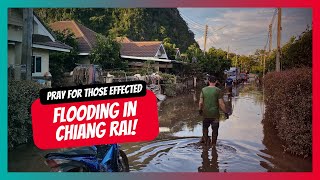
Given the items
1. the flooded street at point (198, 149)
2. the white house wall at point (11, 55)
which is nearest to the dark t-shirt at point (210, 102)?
the flooded street at point (198, 149)

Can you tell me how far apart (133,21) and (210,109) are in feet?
5.83

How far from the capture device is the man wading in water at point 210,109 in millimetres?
7480

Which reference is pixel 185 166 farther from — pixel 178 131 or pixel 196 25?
pixel 196 25

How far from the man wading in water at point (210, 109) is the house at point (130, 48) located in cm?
77

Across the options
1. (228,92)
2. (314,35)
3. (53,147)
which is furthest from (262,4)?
(53,147)

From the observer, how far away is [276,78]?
898cm

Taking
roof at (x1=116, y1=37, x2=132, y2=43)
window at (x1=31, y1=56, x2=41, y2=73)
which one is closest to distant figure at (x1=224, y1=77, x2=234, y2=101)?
roof at (x1=116, y1=37, x2=132, y2=43)

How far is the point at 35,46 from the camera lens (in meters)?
7.63

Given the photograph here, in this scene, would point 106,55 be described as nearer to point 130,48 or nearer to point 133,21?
point 130,48

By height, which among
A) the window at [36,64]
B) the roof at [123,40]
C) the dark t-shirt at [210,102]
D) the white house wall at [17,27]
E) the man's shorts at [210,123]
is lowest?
the man's shorts at [210,123]

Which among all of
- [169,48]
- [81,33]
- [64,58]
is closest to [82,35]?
[81,33]

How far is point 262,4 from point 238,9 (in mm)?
346

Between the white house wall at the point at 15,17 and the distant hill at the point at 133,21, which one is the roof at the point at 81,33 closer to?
the distant hill at the point at 133,21

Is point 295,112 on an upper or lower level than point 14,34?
lower
